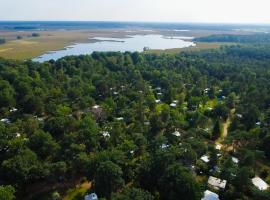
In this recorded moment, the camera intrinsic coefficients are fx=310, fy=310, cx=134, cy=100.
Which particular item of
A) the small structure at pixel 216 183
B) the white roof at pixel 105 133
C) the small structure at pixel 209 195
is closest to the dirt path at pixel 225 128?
the small structure at pixel 216 183

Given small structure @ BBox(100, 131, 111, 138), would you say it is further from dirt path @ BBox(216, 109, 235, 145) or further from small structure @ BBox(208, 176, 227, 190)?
dirt path @ BBox(216, 109, 235, 145)

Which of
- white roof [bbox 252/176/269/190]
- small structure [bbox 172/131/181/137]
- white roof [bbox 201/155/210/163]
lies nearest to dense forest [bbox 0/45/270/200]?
small structure [bbox 172/131/181/137]

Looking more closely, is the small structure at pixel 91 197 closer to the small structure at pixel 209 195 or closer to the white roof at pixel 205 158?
the small structure at pixel 209 195

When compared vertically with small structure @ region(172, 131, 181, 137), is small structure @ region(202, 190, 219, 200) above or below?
below

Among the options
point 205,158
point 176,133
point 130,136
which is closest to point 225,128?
point 176,133

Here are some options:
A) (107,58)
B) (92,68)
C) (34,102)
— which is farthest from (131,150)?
(107,58)

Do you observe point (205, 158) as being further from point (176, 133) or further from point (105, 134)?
point (105, 134)
